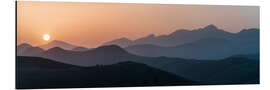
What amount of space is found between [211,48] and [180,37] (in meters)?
0.56

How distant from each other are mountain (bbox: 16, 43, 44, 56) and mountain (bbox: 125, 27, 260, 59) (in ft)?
4.53

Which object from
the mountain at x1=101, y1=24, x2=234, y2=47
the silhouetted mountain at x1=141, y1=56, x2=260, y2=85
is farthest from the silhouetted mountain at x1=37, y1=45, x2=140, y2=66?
the silhouetted mountain at x1=141, y1=56, x2=260, y2=85

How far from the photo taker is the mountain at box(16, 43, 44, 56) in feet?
17.4

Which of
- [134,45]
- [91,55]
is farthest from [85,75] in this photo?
[134,45]

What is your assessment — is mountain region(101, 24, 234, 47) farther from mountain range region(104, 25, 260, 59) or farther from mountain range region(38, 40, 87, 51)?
mountain range region(38, 40, 87, 51)

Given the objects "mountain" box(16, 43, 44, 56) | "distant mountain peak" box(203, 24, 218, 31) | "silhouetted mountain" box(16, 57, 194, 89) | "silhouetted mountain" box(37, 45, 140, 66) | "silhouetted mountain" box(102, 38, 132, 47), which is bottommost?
"silhouetted mountain" box(16, 57, 194, 89)

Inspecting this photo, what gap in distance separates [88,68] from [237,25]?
98.7 inches

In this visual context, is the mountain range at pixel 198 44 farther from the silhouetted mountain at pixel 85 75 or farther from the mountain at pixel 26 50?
the mountain at pixel 26 50

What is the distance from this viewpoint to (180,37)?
5656mm

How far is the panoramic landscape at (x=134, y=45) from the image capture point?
17.7ft

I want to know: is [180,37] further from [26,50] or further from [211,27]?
[26,50]

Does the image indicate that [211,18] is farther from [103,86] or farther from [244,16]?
[103,86]

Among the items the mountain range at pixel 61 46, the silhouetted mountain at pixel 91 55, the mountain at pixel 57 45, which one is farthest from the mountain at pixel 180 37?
the mountain at pixel 57 45
